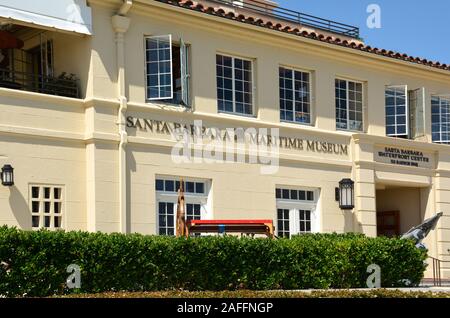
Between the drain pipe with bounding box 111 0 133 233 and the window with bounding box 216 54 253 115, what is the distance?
9.49 feet

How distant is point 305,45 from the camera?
22.3m

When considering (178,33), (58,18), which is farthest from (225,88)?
(58,18)

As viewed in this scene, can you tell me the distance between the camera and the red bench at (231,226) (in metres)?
17.9

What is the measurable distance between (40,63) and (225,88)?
4.48m

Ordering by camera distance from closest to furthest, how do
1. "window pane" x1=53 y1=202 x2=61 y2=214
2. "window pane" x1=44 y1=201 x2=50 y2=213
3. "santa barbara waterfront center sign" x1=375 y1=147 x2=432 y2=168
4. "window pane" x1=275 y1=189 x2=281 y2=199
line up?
"window pane" x1=44 y1=201 x2=50 y2=213 → "window pane" x1=53 y1=202 x2=61 y2=214 → "window pane" x1=275 y1=189 x2=281 y2=199 → "santa barbara waterfront center sign" x1=375 y1=147 x2=432 y2=168

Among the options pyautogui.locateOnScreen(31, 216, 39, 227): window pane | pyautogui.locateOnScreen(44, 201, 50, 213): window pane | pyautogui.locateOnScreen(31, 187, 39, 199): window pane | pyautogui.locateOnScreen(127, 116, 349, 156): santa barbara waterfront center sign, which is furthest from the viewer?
Answer: pyautogui.locateOnScreen(127, 116, 349, 156): santa barbara waterfront center sign

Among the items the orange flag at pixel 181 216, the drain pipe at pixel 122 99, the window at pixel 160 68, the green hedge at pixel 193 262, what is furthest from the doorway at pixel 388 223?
the drain pipe at pixel 122 99

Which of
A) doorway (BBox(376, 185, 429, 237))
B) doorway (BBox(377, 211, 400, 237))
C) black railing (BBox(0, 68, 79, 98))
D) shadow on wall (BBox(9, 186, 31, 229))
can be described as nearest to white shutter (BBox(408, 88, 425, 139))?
doorway (BBox(376, 185, 429, 237))

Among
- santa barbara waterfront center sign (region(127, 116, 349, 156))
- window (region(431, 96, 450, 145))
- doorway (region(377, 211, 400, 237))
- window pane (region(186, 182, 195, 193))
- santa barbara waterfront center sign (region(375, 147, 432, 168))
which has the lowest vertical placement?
doorway (region(377, 211, 400, 237))

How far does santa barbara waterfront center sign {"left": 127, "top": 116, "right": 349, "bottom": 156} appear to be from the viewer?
62.4 feet

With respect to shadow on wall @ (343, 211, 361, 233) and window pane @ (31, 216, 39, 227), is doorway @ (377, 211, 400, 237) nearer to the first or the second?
shadow on wall @ (343, 211, 361, 233)

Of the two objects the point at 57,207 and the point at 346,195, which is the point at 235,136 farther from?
the point at 57,207

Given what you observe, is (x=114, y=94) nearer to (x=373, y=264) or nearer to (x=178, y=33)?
(x=178, y=33)

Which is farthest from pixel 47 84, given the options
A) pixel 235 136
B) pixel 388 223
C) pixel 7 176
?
pixel 388 223
